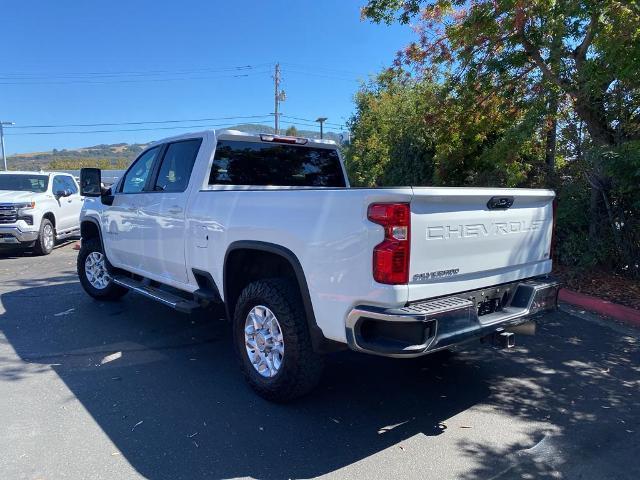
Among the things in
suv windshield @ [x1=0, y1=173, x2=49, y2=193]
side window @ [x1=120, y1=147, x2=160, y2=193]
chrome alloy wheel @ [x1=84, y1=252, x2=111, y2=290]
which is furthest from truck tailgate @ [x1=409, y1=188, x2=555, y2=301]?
suv windshield @ [x1=0, y1=173, x2=49, y2=193]

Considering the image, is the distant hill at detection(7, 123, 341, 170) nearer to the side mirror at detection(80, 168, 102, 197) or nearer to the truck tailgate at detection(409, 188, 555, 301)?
the side mirror at detection(80, 168, 102, 197)

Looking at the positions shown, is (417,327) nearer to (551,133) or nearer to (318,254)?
(318,254)

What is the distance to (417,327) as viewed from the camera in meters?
2.89

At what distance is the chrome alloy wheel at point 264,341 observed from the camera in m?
3.71

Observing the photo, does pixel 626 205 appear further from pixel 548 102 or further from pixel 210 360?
pixel 210 360

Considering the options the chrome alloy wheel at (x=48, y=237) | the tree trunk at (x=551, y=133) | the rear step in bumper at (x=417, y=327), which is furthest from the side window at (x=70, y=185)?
the rear step in bumper at (x=417, y=327)

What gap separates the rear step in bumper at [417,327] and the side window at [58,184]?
10904mm

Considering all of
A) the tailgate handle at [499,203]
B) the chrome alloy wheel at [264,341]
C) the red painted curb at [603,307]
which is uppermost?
the tailgate handle at [499,203]

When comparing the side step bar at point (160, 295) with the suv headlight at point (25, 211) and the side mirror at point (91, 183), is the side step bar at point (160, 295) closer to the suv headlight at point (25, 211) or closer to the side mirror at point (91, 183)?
the side mirror at point (91, 183)

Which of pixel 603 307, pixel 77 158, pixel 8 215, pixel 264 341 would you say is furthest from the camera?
pixel 77 158

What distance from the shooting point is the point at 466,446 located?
3.20m

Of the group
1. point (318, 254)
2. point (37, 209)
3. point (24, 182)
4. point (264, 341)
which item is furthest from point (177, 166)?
point (24, 182)

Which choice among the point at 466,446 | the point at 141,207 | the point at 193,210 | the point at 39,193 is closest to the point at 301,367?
the point at 466,446

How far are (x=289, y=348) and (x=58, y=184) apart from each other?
35.4 feet
